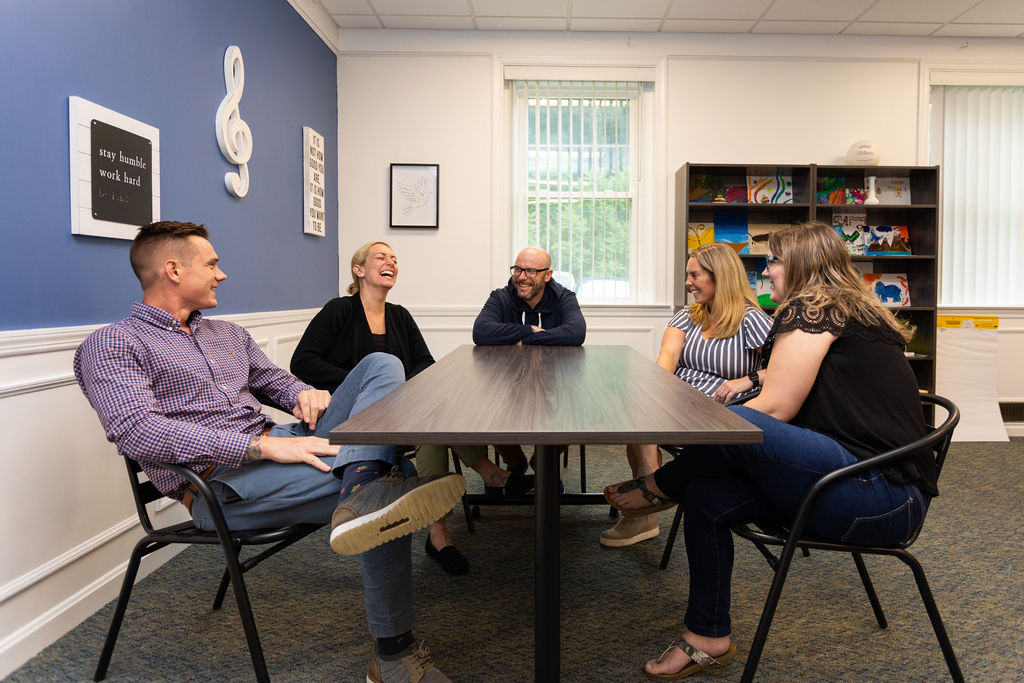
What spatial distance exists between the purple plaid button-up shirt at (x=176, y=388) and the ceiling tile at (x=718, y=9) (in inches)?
151

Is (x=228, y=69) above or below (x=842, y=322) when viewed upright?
above

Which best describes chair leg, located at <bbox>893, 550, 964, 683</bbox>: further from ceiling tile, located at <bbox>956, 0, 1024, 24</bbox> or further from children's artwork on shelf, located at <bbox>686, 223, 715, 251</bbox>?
ceiling tile, located at <bbox>956, 0, 1024, 24</bbox>

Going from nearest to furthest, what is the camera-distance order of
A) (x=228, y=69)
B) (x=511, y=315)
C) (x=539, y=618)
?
(x=539, y=618)
(x=228, y=69)
(x=511, y=315)

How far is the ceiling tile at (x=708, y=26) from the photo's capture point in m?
4.76

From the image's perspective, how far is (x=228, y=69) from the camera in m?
3.14

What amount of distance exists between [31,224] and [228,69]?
1.53 meters

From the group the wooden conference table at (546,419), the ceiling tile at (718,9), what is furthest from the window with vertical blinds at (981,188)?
the wooden conference table at (546,419)

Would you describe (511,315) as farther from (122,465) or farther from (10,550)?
(10,550)

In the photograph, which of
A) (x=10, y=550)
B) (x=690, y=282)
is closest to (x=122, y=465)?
(x=10, y=550)

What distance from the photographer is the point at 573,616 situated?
2.07 m

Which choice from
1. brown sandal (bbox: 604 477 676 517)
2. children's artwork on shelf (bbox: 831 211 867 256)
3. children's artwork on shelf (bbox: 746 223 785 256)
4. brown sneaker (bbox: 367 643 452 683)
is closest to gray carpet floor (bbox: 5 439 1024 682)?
brown sneaker (bbox: 367 643 452 683)

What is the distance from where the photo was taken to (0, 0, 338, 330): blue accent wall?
1.90 m

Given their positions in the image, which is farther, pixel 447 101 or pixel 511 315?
pixel 447 101

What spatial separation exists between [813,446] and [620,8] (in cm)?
395
